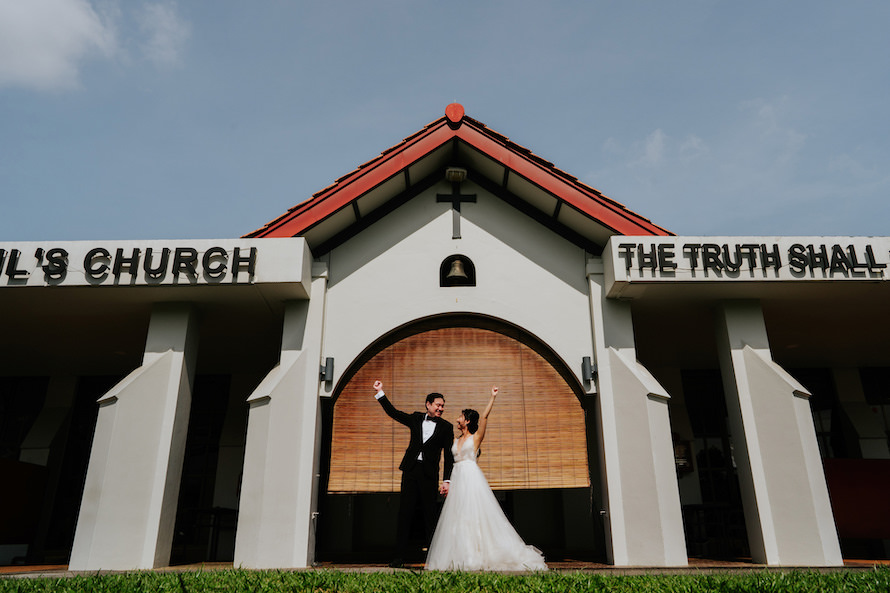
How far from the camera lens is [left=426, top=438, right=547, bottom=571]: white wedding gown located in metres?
7.12

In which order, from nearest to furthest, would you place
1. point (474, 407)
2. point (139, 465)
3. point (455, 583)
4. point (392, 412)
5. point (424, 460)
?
point (455, 583)
point (424, 460)
point (392, 412)
point (139, 465)
point (474, 407)

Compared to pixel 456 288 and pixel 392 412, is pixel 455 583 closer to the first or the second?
pixel 392 412

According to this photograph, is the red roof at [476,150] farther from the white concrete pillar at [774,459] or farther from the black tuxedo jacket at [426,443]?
the black tuxedo jacket at [426,443]

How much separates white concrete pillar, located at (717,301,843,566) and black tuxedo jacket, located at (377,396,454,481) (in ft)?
14.4

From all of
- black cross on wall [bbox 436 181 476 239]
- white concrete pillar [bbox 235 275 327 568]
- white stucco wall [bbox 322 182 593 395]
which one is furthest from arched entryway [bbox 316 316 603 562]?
black cross on wall [bbox 436 181 476 239]

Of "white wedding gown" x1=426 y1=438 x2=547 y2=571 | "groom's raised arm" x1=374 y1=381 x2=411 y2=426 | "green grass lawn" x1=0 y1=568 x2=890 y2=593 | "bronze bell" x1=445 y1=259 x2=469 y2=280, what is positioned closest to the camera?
"green grass lawn" x1=0 y1=568 x2=890 y2=593

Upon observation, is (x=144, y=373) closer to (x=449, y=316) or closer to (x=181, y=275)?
(x=181, y=275)

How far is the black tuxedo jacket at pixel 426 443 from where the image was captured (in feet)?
27.2

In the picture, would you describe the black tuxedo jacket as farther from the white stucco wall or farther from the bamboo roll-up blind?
the white stucco wall

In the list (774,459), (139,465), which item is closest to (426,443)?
(139,465)

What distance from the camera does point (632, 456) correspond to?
8.86 meters

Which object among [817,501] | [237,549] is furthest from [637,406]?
[237,549]

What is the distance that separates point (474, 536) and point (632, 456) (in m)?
2.83

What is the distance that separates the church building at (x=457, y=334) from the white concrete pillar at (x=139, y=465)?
29 millimetres
